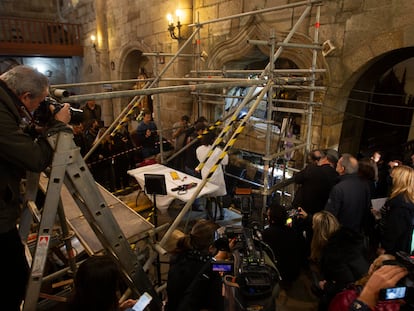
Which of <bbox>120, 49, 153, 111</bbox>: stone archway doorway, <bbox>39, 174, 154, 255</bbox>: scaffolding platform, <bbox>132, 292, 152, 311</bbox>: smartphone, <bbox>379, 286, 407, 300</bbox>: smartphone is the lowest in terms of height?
<bbox>39, 174, 154, 255</bbox>: scaffolding platform

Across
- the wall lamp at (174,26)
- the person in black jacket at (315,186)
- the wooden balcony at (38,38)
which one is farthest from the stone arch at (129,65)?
the person in black jacket at (315,186)

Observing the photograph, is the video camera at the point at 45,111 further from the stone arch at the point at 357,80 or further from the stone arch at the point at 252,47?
the stone arch at the point at 357,80

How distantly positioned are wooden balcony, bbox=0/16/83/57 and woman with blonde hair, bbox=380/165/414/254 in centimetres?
1149

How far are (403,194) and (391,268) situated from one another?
1407 millimetres

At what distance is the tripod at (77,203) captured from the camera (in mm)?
1357

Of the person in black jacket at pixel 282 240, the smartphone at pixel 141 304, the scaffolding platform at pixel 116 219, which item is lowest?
the person in black jacket at pixel 282 240

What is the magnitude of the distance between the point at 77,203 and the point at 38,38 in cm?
1159

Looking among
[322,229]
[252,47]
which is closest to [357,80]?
[252,47]

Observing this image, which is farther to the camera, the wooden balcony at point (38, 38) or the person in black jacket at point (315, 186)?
the wooden balcony at point (38, 38)

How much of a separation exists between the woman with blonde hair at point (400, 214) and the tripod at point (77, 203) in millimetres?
2212

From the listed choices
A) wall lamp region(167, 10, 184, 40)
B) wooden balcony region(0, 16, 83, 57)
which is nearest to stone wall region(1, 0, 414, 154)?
wall lamp region(167, 10, 184, 40)

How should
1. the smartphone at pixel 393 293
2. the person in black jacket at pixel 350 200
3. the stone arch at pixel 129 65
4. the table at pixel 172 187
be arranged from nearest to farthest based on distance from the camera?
the smartphone at pixel 393 293 → the person in black jacket at pixel 350 200 → the table at pixel 172 187 → the stone arch at pixel 129 65

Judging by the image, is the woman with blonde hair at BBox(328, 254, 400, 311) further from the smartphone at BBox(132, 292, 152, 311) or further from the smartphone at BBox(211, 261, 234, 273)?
the smartphone at BBox(132, 292, 152, 311)

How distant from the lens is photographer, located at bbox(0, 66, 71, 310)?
49.6 inches
